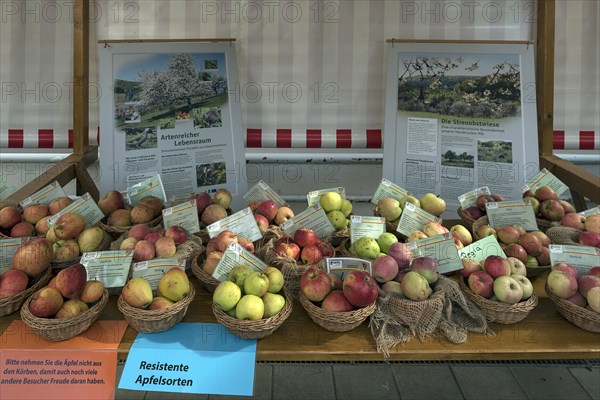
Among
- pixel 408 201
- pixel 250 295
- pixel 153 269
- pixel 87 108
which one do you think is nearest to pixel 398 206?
pixel 408 201

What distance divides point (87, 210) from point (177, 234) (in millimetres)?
389

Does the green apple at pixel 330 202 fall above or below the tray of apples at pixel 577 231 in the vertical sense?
above

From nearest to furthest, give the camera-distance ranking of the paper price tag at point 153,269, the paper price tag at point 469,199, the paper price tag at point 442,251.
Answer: the paper price tag at point 153,269
the paper price tag at point 442,251
the paper price tag at point 469,199

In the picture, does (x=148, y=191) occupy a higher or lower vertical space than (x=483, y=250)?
higher

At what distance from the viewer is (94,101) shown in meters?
2.70

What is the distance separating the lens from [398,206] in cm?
202

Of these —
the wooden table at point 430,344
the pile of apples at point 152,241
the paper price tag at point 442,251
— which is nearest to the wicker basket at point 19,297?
the wooden table at point 430,344

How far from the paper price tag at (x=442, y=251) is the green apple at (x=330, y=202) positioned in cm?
41

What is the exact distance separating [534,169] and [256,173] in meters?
1.37

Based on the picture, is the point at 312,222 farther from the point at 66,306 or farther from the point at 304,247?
the point at 66,306

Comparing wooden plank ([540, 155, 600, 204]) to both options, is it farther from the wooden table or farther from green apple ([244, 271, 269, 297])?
green apple ([244, 271, 269, 297])

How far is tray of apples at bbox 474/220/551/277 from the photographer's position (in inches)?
68.1

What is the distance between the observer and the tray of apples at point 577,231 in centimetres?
177

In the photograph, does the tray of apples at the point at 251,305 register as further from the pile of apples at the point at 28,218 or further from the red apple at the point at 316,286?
the pile of apples at the point at 28,218
